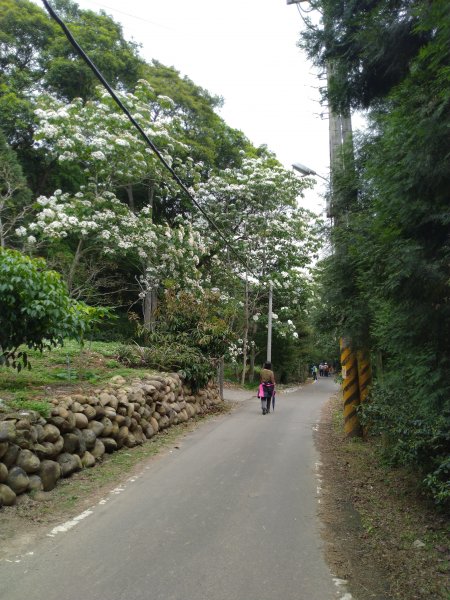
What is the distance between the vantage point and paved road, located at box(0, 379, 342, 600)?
3762 mm

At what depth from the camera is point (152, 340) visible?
1360cm

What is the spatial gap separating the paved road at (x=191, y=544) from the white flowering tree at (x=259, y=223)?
16.7 m

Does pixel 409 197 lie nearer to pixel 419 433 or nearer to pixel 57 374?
pixel 419 433

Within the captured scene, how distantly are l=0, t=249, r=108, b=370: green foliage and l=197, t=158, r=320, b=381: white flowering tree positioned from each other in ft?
51.2

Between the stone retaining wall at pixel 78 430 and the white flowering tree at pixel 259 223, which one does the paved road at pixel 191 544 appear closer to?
the stone retaining wall at pixel 78 430

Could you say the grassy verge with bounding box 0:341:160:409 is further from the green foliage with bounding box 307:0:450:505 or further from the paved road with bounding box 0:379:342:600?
the green foliage with bounding box 307:0:450:505

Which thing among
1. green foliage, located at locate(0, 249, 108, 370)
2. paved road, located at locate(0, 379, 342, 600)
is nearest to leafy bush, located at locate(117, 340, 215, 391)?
green foliage, located at locate(0, 249, 108, 370)

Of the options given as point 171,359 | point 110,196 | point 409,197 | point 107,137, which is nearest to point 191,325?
point 171,359

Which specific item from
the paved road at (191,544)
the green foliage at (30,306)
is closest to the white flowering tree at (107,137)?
the green foliage at (30,306)

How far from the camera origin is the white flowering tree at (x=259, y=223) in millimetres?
23594

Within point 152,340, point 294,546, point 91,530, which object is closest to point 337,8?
point 294,546

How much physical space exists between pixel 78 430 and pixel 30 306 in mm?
1947

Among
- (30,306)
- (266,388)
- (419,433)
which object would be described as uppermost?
(30,306)

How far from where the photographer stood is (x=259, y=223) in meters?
23.7
